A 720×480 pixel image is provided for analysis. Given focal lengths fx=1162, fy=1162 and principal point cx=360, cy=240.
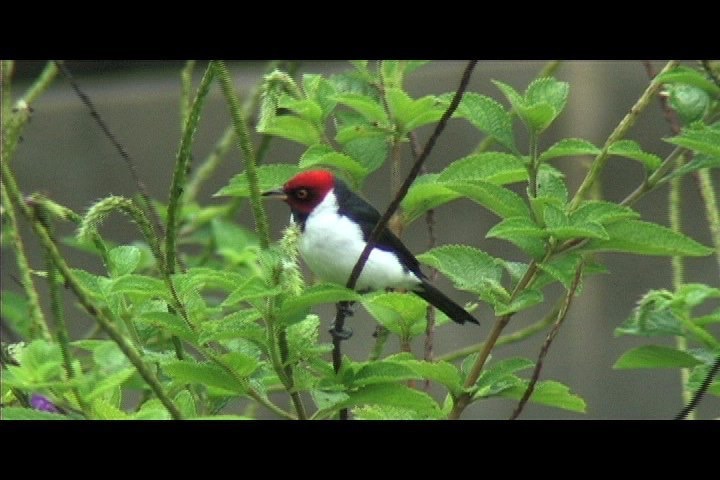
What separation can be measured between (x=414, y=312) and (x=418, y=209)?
0.31 meters

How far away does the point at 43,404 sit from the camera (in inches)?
46.1

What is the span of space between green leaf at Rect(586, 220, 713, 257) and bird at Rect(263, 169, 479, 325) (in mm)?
Answer: 1097

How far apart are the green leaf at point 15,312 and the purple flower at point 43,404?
127 cm

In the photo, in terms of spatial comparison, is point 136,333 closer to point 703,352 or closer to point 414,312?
point 414,312

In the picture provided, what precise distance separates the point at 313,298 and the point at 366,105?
1.97 ft

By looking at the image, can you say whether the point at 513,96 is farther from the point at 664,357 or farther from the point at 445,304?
the point at 445,304

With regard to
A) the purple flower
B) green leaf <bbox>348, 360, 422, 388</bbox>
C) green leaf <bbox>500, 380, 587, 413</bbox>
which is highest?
green leaf <bbox>348, 360, 422, 388</bbox>

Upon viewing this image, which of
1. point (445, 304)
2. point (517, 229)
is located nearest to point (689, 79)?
point (517, 229)

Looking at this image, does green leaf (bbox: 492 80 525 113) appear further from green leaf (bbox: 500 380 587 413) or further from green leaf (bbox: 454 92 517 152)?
green leaf (bbox: 500 380 587 413)

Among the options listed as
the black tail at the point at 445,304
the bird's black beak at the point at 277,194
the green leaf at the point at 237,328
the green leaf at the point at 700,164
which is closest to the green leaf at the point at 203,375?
the green leaf at the point at 237,328

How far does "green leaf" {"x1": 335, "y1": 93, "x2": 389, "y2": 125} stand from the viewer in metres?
1.66

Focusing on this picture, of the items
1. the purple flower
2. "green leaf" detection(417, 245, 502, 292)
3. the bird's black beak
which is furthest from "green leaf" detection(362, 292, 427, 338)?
the bird's black beak
